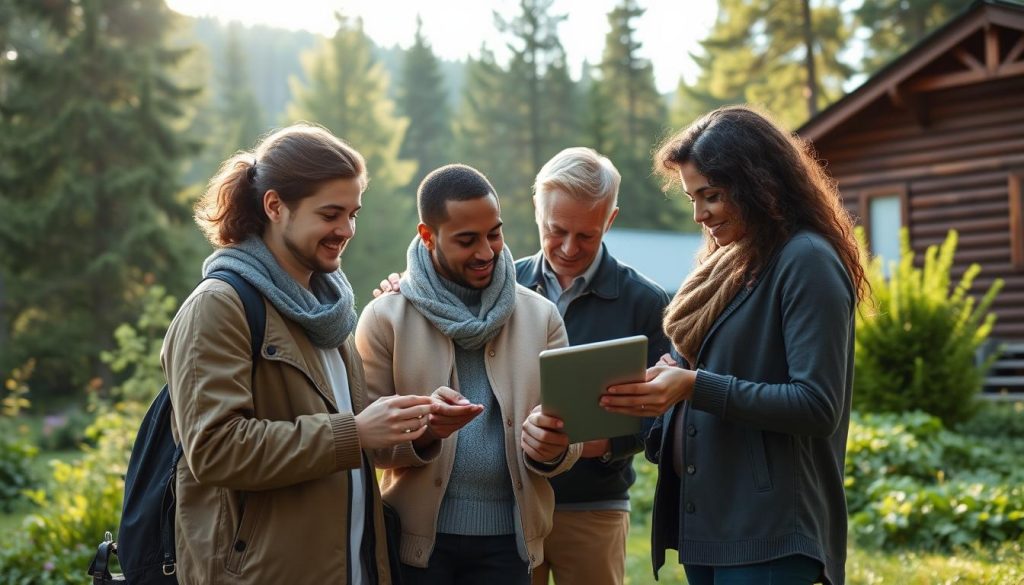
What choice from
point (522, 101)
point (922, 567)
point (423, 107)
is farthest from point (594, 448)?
point (423, 107)

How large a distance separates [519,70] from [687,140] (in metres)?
40.2

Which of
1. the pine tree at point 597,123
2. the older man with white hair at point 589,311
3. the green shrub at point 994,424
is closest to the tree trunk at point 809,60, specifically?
the pine tree at point 597,123

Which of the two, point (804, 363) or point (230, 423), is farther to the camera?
point (804, 363)

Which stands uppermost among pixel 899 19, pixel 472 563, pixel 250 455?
pixel 899 19

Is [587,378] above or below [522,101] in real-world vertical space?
below

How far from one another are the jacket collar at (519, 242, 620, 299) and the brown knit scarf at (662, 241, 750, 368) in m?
0.77

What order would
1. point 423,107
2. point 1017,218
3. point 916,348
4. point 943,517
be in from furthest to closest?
1. point 423,107
2. point 1017,218
3. point 916,348
4. point 943,517

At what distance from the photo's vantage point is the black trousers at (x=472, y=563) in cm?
309

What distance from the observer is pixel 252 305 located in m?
2.71

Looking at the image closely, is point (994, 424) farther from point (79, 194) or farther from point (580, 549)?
point (79, 194)

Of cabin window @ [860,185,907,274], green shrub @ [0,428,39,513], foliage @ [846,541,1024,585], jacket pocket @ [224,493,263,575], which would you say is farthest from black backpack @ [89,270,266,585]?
cabin window @ [860,185,907,274]

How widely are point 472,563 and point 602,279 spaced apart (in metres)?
1.39

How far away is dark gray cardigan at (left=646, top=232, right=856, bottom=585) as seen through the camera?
8.99ft

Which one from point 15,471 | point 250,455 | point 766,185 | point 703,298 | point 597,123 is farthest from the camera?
point 597,123
